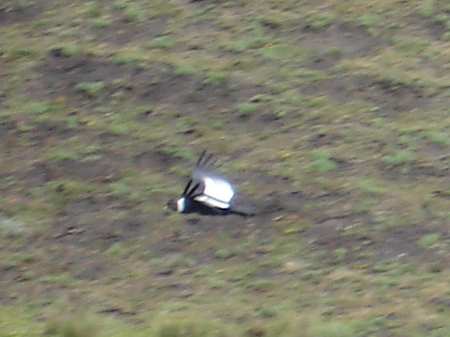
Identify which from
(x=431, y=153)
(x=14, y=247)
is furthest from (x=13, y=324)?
(x=431, y=153)

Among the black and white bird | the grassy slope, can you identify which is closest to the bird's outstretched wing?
the black and white bird

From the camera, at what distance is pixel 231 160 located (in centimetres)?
1013

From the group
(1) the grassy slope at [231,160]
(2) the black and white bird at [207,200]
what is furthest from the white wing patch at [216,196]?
(1) the grassy slope at [231,160]

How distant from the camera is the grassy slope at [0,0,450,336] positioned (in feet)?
27.0

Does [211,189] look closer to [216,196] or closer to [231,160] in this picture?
[216,196]

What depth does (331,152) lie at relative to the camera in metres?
10.2

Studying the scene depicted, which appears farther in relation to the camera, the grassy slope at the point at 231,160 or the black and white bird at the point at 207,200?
the black and white bird at the point at 207,200

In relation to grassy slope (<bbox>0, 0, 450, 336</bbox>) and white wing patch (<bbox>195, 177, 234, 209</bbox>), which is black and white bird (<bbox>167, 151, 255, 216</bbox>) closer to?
white wing patch (<bbox>195, 177, 234, 209</bbox>)

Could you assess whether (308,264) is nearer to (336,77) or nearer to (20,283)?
(20,283)

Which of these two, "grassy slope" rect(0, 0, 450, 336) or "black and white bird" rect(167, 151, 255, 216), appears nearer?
"grassy slope" rect(0, 0, 450, 336)

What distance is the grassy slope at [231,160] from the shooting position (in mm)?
8234

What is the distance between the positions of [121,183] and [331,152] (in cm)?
214

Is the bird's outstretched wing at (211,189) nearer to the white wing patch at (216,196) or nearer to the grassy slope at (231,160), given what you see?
the white wing patch at (216,196)

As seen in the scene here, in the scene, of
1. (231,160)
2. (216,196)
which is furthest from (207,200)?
(231,160)
